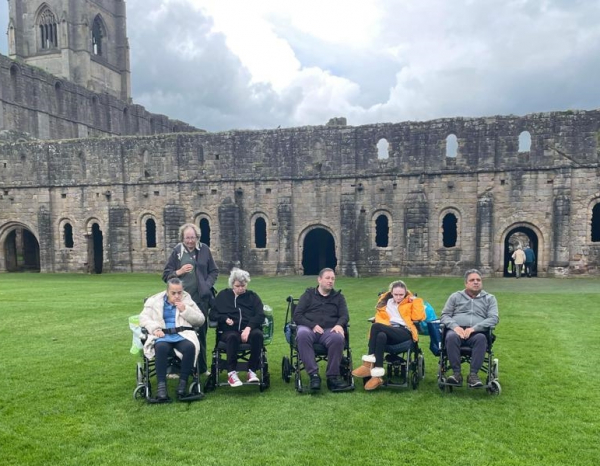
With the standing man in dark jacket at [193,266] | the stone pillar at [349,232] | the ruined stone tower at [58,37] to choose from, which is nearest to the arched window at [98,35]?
the ruined stone tower at [58,37]

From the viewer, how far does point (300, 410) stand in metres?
5.79

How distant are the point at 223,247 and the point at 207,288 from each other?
61.7 feet

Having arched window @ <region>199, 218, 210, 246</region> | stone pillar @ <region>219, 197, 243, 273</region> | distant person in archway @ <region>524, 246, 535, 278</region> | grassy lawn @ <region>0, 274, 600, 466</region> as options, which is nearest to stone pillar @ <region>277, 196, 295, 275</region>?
stone pillar @ <region>219, 197, 243, 273</region>

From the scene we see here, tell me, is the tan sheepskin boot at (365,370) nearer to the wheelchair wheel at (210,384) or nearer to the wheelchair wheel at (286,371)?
the wheelchair wheel at (286,371)

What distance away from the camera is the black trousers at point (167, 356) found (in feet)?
20.0

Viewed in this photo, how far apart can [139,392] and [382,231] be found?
20.3 m

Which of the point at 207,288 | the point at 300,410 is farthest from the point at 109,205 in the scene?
the point at 300,410

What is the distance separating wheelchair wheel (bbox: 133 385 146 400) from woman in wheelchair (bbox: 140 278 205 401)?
204 mm

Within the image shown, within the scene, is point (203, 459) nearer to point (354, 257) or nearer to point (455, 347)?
point (455, 347)

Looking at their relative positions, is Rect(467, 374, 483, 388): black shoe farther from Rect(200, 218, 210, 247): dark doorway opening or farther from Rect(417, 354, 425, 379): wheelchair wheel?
Rect(200, 218, 210, 247): dark doorway opening

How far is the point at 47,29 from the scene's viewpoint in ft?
162

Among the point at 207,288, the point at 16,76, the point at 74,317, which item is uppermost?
the point at 16,76

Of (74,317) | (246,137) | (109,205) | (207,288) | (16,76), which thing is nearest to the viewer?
(207,288)

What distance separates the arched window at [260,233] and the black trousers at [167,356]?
66.2ft
